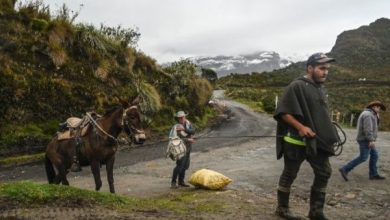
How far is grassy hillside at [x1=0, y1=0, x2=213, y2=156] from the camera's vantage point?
16.2 metres

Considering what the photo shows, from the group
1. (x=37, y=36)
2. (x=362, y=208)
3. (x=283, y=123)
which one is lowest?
(x=362, y=208)

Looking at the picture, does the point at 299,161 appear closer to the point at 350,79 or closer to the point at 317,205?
the point at 317,205

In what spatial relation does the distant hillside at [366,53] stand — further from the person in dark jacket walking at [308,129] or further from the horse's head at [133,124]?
the person in dark jacket walking at [308,129]

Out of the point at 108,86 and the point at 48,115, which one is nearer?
the point at 48,115

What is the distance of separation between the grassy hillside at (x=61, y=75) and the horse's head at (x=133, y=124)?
23.7ft

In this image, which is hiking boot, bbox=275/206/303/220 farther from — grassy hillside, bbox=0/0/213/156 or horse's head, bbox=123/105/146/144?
grassy hillside, bbox=0/0/213/156

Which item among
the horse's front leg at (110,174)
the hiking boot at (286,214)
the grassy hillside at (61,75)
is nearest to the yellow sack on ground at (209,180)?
the horse's front leg at (110,174)

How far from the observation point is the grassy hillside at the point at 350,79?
4927cm

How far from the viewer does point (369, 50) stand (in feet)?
361

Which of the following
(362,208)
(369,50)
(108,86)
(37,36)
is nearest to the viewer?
(362,208)

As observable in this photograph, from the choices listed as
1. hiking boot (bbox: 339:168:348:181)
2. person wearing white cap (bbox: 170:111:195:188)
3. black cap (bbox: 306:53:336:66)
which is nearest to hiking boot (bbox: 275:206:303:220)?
black cap (bbox: 306:53:336:66)

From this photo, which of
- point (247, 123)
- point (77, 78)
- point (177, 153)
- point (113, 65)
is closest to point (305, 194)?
point (177, 153)

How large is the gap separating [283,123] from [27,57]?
13.5 m

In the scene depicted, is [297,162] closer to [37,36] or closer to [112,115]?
[112,115]
